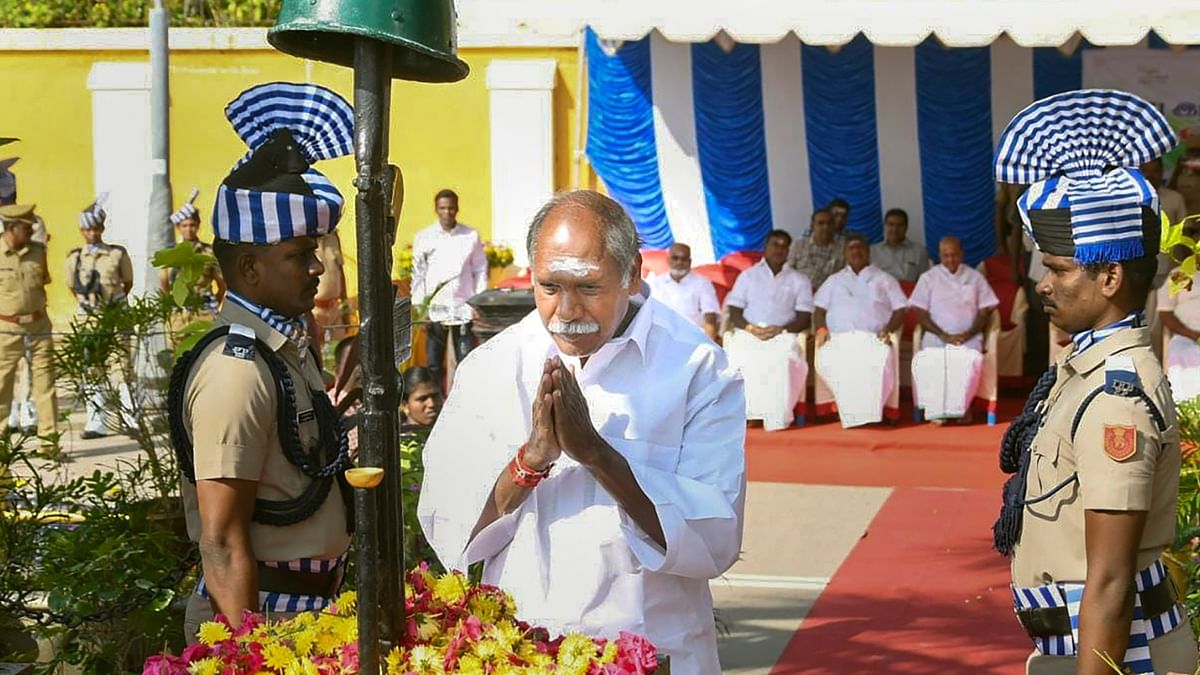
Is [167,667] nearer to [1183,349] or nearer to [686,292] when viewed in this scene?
[1183,349]

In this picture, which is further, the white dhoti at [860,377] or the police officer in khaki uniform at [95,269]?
the police officer in khaki uniform at [95,269]

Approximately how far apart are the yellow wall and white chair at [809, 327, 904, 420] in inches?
155

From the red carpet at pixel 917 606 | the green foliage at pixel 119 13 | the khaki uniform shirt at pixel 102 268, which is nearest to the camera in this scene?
the red carpet at pixel 917 606

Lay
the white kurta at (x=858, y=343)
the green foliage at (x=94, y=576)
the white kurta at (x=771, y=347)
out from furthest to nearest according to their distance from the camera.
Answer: the white kurta at (x=771, y=347)
the white kurta at (x=858, y=343)
the green foliage at (x=94, y=576)

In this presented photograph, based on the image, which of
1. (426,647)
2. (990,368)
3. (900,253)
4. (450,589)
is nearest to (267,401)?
(450,589)

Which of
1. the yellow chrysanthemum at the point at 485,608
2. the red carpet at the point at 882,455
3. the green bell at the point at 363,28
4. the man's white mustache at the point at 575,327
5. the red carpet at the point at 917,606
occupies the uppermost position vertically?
the green bell at the point at 363,28

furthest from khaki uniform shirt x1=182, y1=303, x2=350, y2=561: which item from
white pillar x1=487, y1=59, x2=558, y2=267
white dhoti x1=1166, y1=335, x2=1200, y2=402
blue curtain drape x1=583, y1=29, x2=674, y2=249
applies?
white pillar x1=487, y1=59, x2=558, y2=267

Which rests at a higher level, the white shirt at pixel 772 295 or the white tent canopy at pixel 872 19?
the white tent canopy at pixel 872 19

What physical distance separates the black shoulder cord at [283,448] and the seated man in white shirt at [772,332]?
305 inches

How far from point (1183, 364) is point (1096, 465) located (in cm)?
780

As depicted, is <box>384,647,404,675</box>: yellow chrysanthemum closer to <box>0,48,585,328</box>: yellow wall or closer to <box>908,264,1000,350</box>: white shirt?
<box>908,264,1000,350</box>: white shirt

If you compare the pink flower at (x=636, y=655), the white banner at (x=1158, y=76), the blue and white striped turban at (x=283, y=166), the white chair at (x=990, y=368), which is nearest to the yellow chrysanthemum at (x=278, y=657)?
the pink flower at (x=636, y=655)

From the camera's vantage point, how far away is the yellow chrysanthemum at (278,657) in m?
2.42

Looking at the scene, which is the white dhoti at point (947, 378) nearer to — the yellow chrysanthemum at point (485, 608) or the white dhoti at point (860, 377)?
the white dhoti at point (860, 377)
